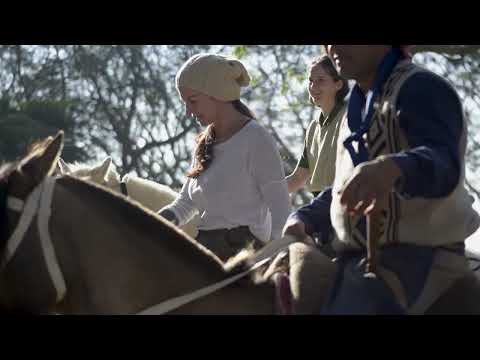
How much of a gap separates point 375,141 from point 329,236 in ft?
2.17

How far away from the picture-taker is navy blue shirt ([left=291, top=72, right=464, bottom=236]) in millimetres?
3541

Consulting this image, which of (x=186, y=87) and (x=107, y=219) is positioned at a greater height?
(x=186, y=87)

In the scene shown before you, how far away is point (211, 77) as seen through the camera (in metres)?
6.10

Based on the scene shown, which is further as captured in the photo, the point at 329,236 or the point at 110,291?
the point at 329,236

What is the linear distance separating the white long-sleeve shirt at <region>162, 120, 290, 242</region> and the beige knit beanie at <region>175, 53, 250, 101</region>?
24cm

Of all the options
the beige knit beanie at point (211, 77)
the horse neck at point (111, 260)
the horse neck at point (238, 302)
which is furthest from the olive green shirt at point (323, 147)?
the horse neck at point (111, 260)

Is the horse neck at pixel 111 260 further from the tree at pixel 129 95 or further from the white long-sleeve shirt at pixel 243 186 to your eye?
the tree at pixel 129 95

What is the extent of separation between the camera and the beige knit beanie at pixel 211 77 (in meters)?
6.10

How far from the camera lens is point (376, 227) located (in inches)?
146

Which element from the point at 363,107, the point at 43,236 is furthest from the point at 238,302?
the point at 363,107

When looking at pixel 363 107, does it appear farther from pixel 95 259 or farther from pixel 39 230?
pixel 39 230
